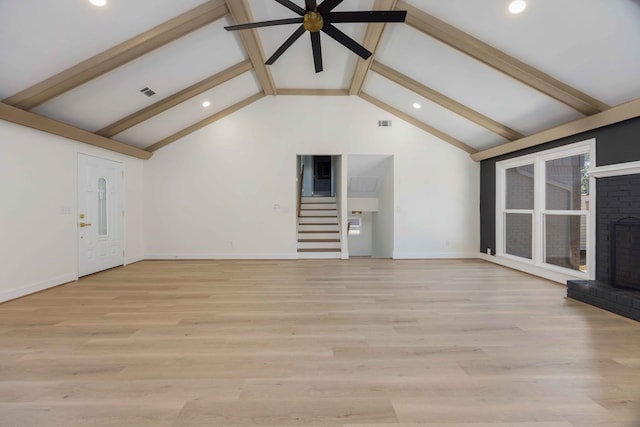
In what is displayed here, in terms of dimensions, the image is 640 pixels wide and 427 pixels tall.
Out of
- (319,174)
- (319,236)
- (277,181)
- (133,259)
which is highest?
(319,174)

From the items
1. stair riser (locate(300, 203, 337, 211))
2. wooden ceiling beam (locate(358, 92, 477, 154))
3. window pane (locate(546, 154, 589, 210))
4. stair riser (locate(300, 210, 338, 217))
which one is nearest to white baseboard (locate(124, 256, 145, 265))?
stair riser (locate(300, 210, 338, 217))

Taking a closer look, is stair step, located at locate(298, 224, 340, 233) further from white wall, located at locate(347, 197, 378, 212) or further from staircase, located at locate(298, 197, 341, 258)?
white wall, located at locate(347, 197, 378, 212)

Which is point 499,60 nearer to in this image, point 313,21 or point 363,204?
point 313,21

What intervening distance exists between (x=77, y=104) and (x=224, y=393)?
455 centimetres

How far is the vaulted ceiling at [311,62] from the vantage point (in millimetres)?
2934

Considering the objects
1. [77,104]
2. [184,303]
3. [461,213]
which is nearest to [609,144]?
[461,213]

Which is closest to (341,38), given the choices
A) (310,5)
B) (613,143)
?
(310,5)

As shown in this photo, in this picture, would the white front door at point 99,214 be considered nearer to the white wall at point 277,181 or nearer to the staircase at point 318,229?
the white wall at point 277,181

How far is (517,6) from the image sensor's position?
9.72 feet

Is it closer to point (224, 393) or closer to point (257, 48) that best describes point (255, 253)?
point (257, 48)

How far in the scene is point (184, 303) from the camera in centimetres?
353

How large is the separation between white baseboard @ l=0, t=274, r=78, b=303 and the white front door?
0.31m

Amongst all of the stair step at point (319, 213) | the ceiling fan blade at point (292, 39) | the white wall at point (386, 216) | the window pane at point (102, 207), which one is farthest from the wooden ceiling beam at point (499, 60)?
the window pane at point (102, 207)

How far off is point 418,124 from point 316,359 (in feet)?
18.8
